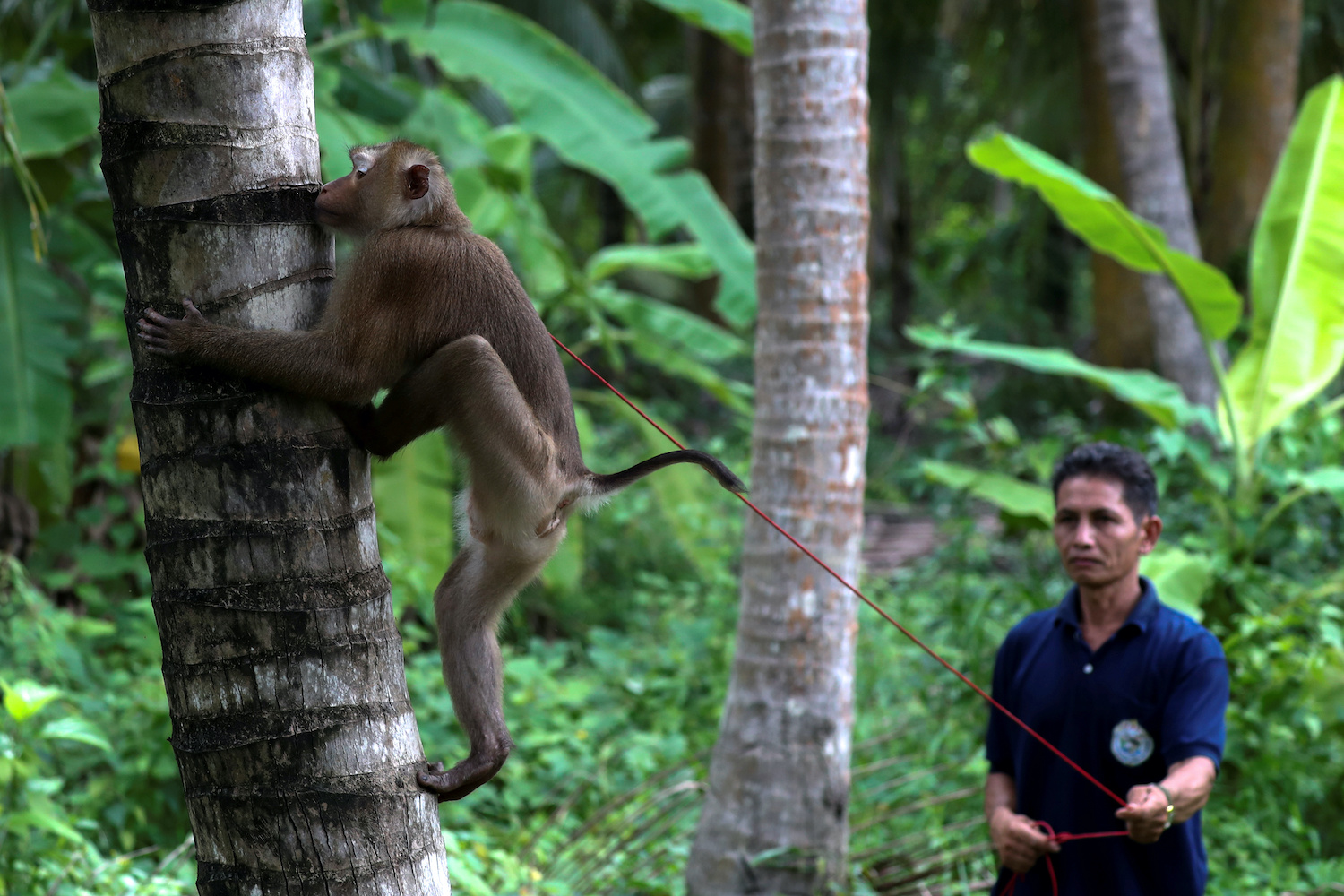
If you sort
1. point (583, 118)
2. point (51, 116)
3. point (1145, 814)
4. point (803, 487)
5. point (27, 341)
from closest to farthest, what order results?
1. point (1145, 814)
2. point (803, 487)
3. point (51, 116)
4. point (27, 341)
5. point (583, 118)

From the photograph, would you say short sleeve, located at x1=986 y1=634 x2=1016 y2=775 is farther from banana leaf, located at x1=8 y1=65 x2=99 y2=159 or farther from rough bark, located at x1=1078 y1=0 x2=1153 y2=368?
rough bark, located at x1=1078 y1=0 x2=1153 y2=368

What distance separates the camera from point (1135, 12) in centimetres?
744

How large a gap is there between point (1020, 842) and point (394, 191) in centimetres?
211

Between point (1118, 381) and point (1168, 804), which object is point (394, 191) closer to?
point (1168, 804)

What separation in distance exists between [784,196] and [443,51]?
232cm

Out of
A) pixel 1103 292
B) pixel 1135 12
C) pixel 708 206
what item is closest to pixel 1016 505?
pixel 708 206

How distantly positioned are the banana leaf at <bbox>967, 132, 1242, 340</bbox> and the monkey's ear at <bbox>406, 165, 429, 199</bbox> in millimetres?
3311

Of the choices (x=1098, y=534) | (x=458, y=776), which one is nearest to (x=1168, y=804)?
(x=1098, y=534)

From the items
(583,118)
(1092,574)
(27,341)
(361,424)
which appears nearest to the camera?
(361,424)

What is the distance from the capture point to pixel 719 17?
562 centimetres

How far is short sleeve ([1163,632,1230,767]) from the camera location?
2.64 metres

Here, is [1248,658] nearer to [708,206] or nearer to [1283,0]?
[708,206]

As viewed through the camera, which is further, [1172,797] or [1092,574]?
[1092,574]

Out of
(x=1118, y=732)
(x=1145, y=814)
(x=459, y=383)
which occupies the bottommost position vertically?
(x=1145, y=814)
